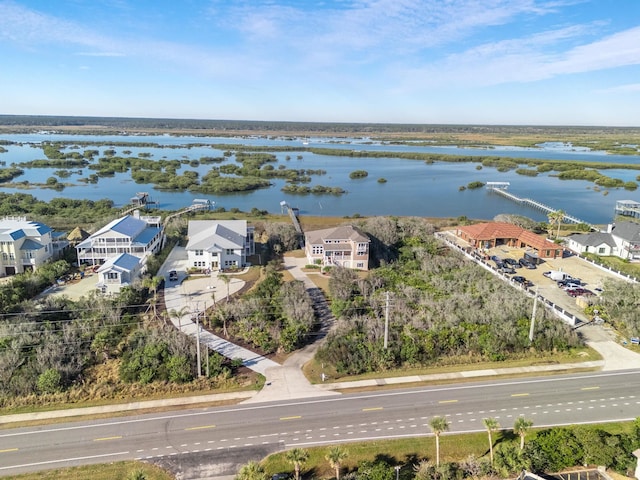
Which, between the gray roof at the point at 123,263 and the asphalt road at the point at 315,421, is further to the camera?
the gray roof at the point at 123,263

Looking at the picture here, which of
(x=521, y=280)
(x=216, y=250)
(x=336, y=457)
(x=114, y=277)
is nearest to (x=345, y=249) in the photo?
(x=216, y=250)

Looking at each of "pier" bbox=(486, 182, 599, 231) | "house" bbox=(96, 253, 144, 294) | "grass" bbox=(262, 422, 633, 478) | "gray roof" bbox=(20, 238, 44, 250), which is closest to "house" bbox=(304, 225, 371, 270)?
"house" bbox=(96, 253, 144, 294)

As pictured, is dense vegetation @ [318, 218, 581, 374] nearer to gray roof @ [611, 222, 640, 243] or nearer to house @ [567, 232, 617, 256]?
house @ [567, 232, 617, 256]

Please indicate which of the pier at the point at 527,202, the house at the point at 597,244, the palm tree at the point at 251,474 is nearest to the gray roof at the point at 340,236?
the house at the point at 597,244

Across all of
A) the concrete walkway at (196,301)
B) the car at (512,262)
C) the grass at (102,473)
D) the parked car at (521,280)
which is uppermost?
the car at (512,262)

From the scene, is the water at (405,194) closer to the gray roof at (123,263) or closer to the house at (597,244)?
the house at (597,244)

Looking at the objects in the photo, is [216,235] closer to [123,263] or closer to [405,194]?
[123,263]
